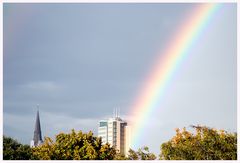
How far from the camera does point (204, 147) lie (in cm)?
3384

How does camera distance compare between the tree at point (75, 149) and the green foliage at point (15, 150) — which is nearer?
the green foliage at point (15, 150)

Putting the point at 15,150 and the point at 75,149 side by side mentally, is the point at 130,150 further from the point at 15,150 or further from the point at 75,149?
A: the point at 15,150

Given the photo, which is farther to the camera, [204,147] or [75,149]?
[75,149]

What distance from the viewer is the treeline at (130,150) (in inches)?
1319

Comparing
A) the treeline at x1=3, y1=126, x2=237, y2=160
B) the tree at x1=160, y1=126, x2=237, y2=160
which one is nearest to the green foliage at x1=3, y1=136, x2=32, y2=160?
the treeline at x1=3, y1=126, x2=237, y2=160

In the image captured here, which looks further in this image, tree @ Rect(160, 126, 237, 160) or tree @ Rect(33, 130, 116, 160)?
tree @ Rect(33, 130, 116, 160)

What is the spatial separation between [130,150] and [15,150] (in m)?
8.49

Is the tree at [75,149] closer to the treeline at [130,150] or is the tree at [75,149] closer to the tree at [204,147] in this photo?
the treeline at [130,150]

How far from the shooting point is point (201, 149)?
33625mm

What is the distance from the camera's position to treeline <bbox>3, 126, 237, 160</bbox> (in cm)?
3350

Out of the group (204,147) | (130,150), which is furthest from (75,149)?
(204,147)

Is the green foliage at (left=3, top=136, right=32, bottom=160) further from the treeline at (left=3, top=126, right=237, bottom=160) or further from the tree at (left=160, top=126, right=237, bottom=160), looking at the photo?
the tree at (left=160, top=126, right=237, bottom=160)

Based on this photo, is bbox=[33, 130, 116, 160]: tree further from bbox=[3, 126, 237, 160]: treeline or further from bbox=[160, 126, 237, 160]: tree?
bbox=[160, 126, 237, 160]: tree

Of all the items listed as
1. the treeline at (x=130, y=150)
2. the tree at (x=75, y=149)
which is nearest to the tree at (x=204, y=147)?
the treeline at (x=130, y=150)
